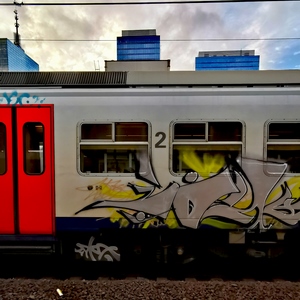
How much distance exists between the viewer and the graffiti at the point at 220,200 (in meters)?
3.48

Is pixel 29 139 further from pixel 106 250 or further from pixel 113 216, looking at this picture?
pixel 106 250

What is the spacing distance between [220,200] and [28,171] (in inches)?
124

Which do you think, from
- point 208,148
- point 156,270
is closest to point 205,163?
point 208,148

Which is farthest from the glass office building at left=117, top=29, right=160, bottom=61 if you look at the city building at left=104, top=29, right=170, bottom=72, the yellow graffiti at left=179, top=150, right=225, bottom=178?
the yellow graffiti at left=179, top=150, right=225, bottom=178

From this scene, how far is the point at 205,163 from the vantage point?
351 centimetres

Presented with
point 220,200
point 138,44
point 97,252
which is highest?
point 138,44

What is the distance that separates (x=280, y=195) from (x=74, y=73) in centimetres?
412

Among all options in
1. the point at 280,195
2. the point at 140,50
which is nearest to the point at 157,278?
the point at 280,195

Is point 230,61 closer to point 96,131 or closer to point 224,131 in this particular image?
point 224,131

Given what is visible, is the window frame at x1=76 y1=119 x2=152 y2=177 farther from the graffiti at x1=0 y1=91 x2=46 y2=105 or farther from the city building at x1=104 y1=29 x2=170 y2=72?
the city building at x1=104 y1=29 x2=170 y2=72

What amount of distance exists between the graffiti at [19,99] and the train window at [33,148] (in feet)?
1.21

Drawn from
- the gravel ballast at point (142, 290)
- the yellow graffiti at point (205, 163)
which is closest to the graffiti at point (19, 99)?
the yellow graffiti at point (205, 163)

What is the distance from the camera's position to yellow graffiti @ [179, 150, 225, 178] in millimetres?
3506

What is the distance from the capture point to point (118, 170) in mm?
3561
